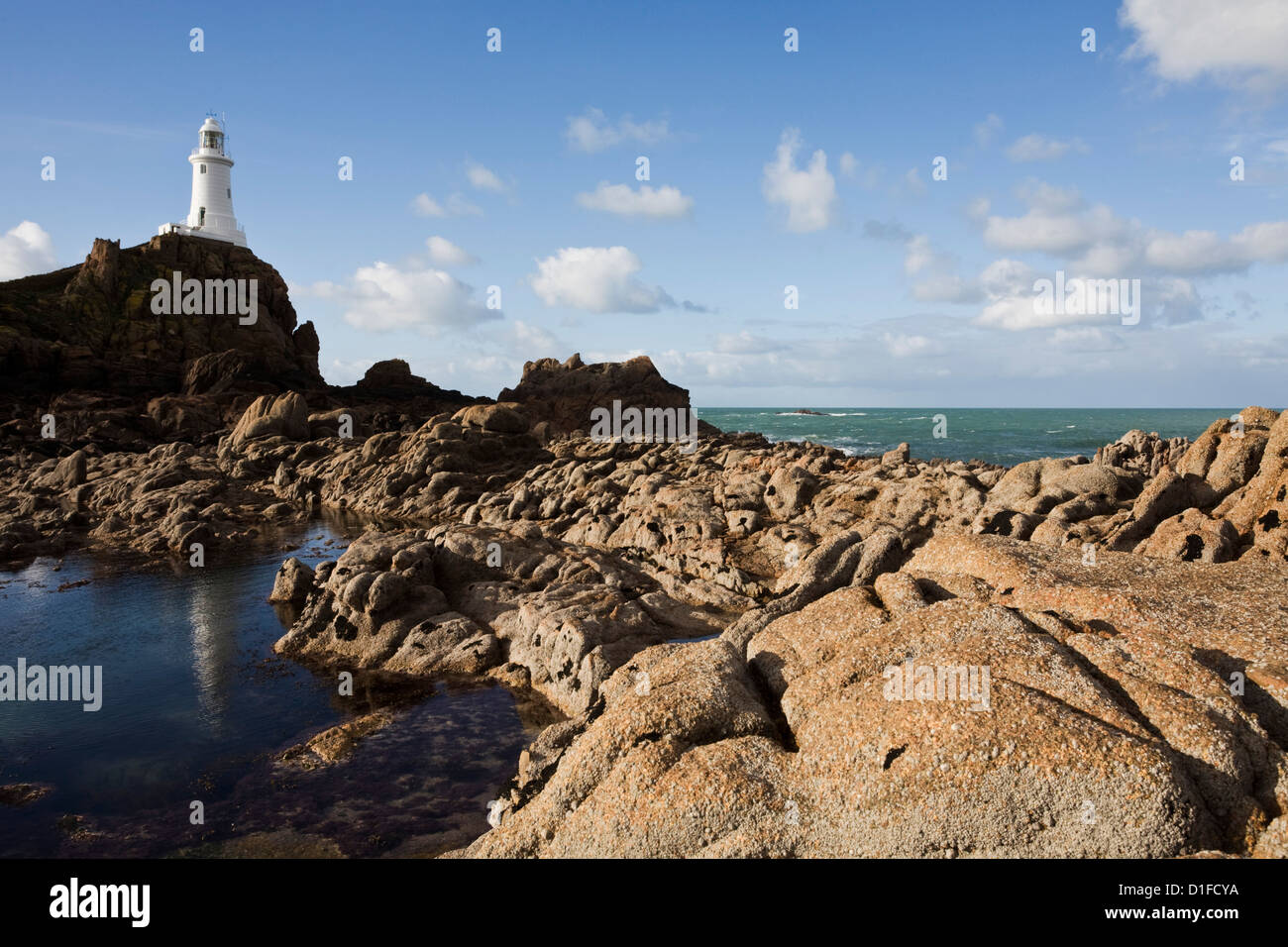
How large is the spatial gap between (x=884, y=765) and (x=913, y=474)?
34420 mm

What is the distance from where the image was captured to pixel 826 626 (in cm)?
1510

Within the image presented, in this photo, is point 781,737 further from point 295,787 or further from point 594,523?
point 594,523

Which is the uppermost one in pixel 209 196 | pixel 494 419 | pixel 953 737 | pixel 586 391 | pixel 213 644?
pixel 209 196

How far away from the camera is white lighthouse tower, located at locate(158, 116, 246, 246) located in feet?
412

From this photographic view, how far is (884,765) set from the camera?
35.1 ft
